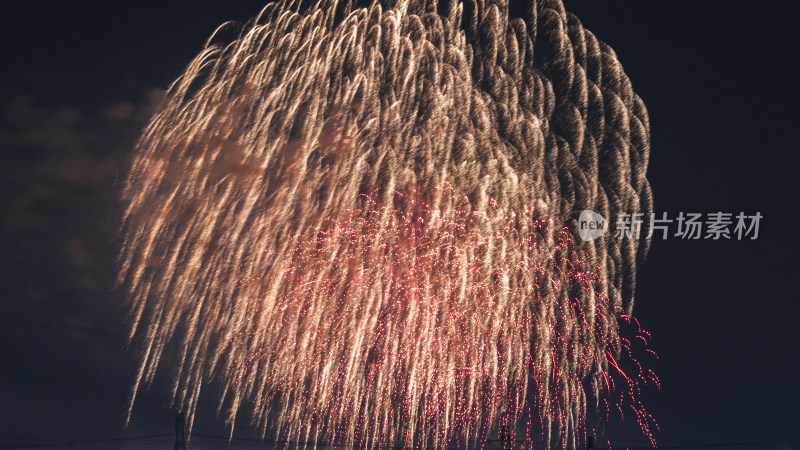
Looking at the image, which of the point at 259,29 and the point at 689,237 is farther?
the point at 689,237

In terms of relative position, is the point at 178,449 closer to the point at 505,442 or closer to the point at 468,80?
the point at 505,442

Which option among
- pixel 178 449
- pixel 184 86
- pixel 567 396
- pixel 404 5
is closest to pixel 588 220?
pixel 567 396

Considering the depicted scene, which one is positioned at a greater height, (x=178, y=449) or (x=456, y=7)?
(x=456, y=7)

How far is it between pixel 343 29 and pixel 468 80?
14.4 feet

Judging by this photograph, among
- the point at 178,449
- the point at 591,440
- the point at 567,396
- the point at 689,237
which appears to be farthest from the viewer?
the point at 178,449

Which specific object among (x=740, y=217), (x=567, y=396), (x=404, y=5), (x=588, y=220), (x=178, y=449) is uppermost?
(x=404, y=5)

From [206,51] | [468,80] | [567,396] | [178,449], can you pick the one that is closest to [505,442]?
[567,396]

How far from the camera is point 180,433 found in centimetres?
4438

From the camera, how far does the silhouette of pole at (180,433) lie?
145 feet

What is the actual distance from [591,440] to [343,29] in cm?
1853

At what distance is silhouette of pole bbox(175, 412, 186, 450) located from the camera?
44062mm

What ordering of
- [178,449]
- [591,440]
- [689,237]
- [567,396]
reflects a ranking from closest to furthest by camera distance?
[567,396]
[689,237]
[591,440]
[178,449]

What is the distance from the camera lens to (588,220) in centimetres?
2306

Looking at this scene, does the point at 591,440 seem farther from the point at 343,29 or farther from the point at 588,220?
the point at 343,29
